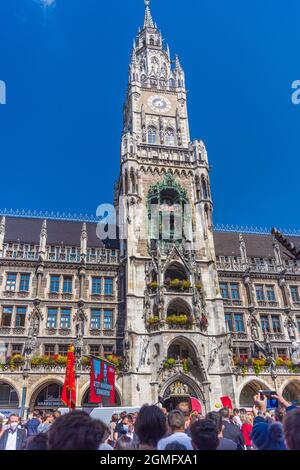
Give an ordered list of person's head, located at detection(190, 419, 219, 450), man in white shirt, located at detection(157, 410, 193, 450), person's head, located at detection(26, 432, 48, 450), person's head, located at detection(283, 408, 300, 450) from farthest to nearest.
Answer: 1. man in white shirt, located at detection(157, 410, 193, 450)
2. person's head, located at detection(190, 419, 219, 450)
3. person's head, located at detection(26, 432, 48, 450)
4. person's head, located at detection(283, 408, 300, 450)

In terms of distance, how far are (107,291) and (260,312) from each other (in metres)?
13.4

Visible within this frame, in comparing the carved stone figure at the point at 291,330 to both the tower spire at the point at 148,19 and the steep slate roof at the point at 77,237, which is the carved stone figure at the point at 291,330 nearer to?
the steep slate roof at the point at 77,237

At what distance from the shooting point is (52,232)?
35.6 meters

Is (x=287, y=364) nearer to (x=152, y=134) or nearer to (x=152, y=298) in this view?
(x=152, y=298)

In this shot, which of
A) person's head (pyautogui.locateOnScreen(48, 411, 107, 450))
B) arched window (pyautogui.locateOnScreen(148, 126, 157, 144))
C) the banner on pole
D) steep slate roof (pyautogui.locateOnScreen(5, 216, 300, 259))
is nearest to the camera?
person's head (pyautogui.locateOnScreen(48, 411, 107, 450))

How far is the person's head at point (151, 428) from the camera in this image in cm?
451

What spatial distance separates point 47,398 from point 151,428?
2501cm

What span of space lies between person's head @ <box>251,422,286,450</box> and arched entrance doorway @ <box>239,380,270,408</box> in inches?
1056

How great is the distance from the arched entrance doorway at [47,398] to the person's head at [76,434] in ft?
82.7

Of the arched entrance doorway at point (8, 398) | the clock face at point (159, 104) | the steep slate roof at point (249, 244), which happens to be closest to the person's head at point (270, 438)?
the arched entrance doorway at point (8, 398)

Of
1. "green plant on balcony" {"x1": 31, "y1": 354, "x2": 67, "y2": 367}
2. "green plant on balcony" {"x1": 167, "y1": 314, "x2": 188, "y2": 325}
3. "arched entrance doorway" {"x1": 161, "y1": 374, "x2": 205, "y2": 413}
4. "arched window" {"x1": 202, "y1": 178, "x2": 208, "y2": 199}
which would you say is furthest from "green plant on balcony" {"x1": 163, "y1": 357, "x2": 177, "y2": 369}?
"arched window" {"x1": 202, "y1": 178, "x2": 208, "y2": 199}

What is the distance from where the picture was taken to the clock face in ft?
134

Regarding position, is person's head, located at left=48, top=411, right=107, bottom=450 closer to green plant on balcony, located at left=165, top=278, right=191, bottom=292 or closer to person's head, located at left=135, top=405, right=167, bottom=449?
person's head, located at left=135, top=405, right=167, bottom=449

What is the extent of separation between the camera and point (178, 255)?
31.4 meters
